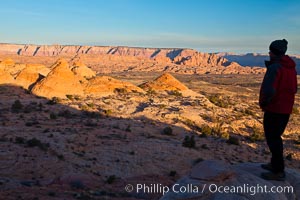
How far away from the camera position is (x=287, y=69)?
5.31 m

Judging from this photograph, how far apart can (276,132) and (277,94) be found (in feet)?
1.93

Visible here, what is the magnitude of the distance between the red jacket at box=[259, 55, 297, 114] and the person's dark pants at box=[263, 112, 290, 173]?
0.38ft

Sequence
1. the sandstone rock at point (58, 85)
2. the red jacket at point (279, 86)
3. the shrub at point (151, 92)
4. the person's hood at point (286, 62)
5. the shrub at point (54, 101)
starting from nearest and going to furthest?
the red jacket at point (279, 86) < the person's hood at point (286, 62) < the shrub at point (54, 101) < the sandstone rock at point (58, 85) < the shrub at point (151, 92)

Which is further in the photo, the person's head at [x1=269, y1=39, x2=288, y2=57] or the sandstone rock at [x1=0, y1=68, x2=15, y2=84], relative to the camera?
the sandstone rock at [x1=0, y1=68, x2=15, y2=84]

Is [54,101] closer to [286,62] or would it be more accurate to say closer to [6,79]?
[6,79]

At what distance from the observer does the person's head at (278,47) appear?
540 cm

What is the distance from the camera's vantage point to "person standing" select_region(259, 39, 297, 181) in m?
5.22

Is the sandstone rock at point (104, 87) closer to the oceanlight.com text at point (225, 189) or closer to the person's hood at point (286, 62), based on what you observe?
the person's hood at point (286, 62)

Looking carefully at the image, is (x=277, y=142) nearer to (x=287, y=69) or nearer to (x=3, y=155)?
(x=287, y=69)

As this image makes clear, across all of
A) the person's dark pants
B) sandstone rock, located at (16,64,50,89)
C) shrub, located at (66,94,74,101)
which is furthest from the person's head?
sandstone rock, located at (16,64,50,89)

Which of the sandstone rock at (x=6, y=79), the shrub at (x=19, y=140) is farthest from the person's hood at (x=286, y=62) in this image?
the sandstone rock at (x=6, y=79)

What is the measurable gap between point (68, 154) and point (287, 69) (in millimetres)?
8155

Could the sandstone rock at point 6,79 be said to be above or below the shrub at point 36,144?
above

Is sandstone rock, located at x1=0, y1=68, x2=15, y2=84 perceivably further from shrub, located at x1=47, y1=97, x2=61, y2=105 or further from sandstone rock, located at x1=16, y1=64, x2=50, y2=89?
shrub, located at x1=47, y1=97, x2=61, y2=105
